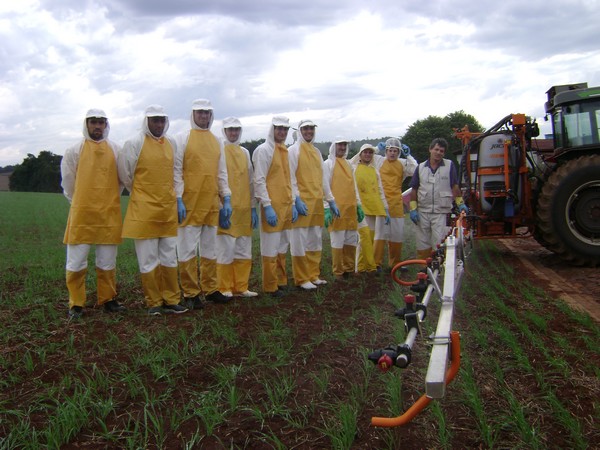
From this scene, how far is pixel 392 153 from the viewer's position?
7230 millimetres

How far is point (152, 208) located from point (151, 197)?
3.8 inches

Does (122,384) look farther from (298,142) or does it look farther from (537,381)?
(298,142)

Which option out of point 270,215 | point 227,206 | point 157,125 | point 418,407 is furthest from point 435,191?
point 418,407

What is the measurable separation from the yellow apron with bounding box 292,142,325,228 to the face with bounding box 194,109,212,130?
3.88 ft

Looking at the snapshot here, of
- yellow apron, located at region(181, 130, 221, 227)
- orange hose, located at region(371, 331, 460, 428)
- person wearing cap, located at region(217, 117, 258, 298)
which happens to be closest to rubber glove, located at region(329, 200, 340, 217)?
person wearing cap, located at region(217, 117, 258, 298)

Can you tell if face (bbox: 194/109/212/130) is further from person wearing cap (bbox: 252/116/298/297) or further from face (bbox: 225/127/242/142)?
Result: person wearing cap (bbox: 252/116/298/297)

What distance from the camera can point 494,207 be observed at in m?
7.21

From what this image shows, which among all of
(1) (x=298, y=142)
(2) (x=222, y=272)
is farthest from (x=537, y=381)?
(1) (x=298, y=142)

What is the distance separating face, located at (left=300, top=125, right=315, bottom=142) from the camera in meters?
6.13

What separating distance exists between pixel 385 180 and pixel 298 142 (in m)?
1.68

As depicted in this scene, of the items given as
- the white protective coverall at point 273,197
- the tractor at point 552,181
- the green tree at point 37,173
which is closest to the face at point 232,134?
the white protective coverall at point 273,197

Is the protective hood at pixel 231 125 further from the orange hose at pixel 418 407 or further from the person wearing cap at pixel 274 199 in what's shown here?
the orange hose at pixel 418 407

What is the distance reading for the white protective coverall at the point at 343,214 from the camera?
6.59 metres

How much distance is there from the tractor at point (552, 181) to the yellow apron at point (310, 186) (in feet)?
6.22
